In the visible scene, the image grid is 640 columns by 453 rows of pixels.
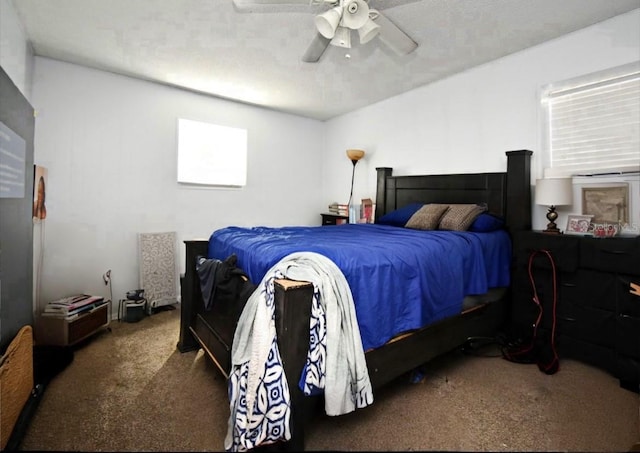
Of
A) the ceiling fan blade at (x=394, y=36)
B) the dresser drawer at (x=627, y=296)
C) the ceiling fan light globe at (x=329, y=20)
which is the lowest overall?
the dresser drawer at (x=627, y=296)

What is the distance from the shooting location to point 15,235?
5.53 ft

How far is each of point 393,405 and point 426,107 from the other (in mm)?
3106

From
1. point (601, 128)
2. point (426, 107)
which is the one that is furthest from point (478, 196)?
point (426, 107)

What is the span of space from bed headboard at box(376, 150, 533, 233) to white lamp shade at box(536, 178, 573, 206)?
0.95 feet

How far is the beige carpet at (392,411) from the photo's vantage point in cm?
145

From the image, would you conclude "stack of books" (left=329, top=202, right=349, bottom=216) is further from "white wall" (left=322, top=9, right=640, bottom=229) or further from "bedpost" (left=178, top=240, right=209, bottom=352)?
"bedpost" (left=178, top=240, right=209, bottom=352)

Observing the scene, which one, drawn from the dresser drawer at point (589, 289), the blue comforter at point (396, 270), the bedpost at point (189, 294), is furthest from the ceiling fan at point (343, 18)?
the dresser drawer at point (589, 289)

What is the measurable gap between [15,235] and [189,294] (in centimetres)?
104

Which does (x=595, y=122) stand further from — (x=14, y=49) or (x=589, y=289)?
(x=14, y=49)

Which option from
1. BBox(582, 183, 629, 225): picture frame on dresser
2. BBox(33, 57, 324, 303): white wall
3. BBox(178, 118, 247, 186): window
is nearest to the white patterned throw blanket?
BBox(582, 183, 629, 225): picture frame on dresser

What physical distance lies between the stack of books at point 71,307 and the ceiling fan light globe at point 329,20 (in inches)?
109

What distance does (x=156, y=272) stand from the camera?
3.46 meters

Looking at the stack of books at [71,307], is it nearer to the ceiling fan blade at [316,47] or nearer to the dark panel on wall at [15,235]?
the dark panel on wall at [15,235]

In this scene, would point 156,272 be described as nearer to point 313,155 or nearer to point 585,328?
point 313,155
